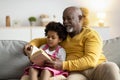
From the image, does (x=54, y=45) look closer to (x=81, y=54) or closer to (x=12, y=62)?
(x=81, y=54)

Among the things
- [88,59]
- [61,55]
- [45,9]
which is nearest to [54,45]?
[61,55]

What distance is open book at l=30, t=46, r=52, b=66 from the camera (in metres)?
1.94

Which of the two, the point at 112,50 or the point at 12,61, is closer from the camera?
the point at 12,61

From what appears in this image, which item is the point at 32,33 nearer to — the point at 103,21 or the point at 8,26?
the point at 8,26

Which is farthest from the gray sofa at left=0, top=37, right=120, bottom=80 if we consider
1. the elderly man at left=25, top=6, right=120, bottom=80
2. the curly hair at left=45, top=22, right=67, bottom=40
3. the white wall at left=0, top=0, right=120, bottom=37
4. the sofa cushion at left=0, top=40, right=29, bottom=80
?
the white wall at left=0, top=0, right=120, bottom=37

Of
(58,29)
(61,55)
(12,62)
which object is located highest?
(58,29)

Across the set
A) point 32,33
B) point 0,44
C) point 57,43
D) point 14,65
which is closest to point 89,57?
point 57,43

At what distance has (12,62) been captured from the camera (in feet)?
7.61

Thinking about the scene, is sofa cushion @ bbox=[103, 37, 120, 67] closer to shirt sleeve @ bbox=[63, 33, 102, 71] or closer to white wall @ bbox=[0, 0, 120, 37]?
shirt sleeve @ bbox=[63, 33, 102, 71]

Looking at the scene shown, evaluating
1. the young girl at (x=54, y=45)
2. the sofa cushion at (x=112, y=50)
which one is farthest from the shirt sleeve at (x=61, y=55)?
the sofa cushion at (x=112, y=50)

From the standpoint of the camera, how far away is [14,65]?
2.32 metres

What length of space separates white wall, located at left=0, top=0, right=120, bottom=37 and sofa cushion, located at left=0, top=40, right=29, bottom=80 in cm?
251

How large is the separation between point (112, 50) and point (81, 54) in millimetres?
410

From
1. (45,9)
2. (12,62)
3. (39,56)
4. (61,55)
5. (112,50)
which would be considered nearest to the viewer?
A: (39,56)
